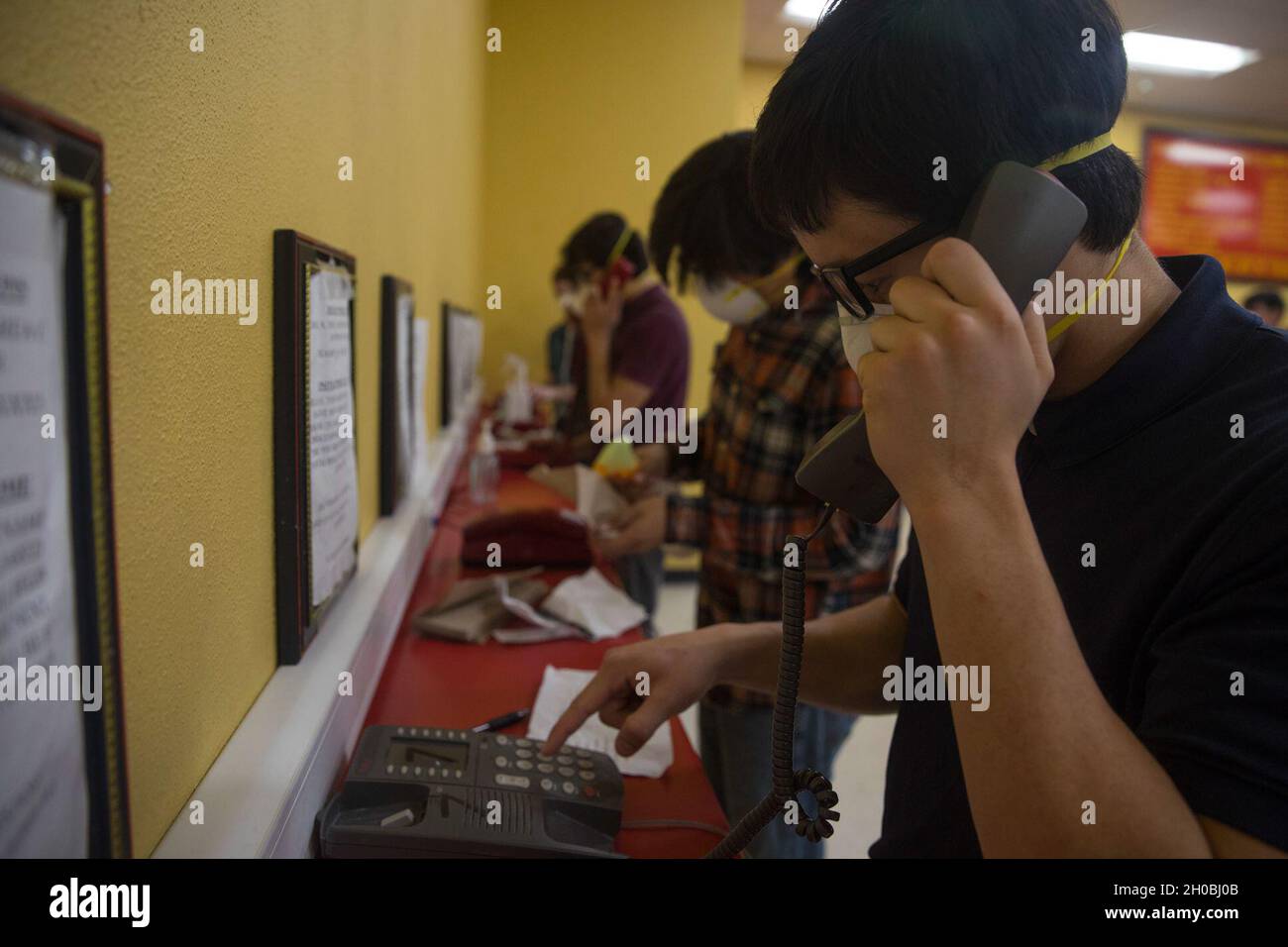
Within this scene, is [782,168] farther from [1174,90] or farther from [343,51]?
[1174,90]

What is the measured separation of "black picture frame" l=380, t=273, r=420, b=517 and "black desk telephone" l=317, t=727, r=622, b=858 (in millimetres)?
655

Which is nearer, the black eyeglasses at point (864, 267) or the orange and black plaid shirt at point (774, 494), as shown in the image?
the black eyeglasses at point (864, 267)

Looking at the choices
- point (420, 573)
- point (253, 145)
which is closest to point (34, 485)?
point (253, 145)

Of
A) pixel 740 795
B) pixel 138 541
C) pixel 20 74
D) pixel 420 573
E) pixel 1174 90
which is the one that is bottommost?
pixel 740 795

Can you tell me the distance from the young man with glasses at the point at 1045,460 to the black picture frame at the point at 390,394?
27.5 inches

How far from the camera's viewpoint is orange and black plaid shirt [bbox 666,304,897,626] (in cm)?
142

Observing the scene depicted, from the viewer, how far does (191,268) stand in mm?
542

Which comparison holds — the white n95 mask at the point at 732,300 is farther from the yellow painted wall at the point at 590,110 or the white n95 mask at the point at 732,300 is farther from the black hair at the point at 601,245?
the yellow painted wall at the point at 590,110

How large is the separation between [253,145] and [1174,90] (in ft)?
22.2

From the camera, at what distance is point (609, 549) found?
1.77 meters

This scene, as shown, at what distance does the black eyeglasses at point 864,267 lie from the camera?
0.65m

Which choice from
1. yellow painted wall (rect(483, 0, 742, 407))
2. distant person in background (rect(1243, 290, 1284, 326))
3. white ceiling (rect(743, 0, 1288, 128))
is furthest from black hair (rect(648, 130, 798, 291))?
distant person in background (rect(1243, 290, 1284, 326))

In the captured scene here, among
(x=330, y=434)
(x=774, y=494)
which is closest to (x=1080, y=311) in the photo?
(x=330, y=434)
